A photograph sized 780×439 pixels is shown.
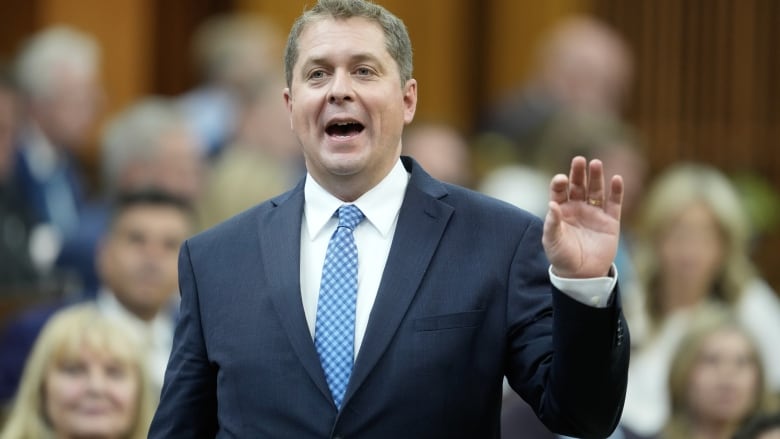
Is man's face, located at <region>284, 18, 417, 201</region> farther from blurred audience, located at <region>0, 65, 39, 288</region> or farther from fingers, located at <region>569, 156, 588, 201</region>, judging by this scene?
blurred audience, located at <region>0, 65, 39, 288</region>

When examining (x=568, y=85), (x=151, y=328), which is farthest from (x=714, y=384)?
(x=568, y=85)

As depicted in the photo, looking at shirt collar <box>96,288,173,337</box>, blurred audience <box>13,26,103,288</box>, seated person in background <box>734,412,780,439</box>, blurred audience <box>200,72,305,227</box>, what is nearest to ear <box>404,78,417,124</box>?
seated person in background <box>734,412,780,439</box>

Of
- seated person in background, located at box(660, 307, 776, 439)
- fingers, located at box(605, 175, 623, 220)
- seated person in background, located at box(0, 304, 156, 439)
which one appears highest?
fingers, located at box(605, 175, 623, 220)

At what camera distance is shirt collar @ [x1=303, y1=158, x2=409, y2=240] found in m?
3.25

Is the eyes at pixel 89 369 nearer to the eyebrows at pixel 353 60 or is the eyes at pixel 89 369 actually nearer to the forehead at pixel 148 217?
the forehead at pixel 148 217

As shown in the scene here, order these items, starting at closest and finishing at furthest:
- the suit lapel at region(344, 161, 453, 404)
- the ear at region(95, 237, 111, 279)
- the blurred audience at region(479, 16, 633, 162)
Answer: the suit lapel at region(344, 161, 453, 404), the ear at region(95, 237, 111, 279), the blurred audience at region(479, 16, 633, 162)

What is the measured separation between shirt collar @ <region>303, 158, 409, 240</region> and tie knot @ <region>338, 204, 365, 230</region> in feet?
0.03

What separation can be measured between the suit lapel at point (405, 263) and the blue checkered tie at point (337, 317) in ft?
0.18

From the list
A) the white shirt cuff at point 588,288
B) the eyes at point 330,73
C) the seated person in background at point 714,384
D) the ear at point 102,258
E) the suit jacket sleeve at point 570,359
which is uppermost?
the eyes at point 330,73

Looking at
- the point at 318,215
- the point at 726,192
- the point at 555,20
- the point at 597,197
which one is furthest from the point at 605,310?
the point at 555,20

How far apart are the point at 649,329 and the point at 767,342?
479 millimetres

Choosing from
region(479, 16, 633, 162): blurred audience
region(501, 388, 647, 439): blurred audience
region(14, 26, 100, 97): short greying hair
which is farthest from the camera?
region(479, 16, 633, 162): blurred audience

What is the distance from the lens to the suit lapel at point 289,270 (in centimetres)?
309

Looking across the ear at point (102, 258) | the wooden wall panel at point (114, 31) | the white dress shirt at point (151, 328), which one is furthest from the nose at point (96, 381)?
the wooden wall panel at point (114, 31)
